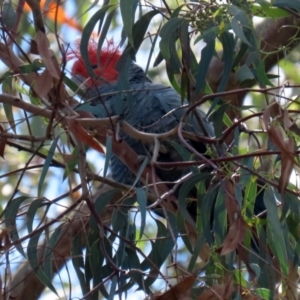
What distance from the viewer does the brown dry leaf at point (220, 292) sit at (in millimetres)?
1040

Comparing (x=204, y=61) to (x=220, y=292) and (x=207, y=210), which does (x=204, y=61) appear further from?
(x=220, y=292)

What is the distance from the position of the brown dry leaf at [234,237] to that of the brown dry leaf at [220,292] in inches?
3.2

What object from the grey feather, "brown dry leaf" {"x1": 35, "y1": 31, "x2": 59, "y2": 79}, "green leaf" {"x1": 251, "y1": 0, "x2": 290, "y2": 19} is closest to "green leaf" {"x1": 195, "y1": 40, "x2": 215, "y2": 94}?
"green leaf" {"x1": 251, "y1": 0, "x2": 290, "y2": 19}

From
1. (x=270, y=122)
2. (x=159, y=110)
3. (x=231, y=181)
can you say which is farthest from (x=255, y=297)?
(x=159, y=110)

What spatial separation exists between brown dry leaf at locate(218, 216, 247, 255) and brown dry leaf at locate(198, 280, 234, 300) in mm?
81

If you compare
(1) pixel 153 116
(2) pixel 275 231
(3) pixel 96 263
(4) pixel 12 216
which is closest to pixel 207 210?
(2) pixel 275 231

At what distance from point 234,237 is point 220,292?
0.12 m

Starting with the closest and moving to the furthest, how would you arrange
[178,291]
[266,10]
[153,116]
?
[178,291], [266,10], [153,116]

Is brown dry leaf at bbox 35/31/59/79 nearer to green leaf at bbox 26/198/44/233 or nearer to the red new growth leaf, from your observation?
the red new growth leaf

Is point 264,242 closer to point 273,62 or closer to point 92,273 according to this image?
point 92,273

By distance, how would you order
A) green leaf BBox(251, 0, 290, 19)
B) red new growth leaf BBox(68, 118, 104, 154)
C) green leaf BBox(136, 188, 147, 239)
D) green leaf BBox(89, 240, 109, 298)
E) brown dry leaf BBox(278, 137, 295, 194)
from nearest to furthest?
brown dry leaf BBox(278, 137, 295, 194) < red new growth leaf BBox(68, 118, 104, 154) < green leaf BBox(136, 188, 147, 239) < green leaf BBox(251, 0, 290, 19) < green leaf BBox(89, 240, 109, 298)

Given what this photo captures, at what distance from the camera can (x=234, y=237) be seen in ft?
3.23

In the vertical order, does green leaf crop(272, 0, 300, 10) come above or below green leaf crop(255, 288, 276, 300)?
above

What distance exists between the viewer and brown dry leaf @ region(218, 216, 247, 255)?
976 mm
